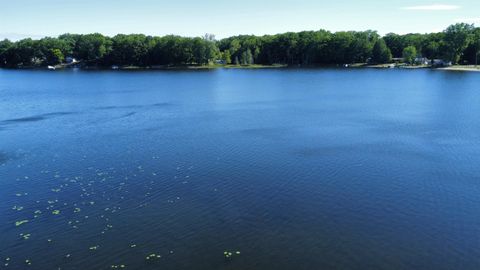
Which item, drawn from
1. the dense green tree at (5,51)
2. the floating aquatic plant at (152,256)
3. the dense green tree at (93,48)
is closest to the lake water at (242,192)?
the floating aquatic plant at (152,256)

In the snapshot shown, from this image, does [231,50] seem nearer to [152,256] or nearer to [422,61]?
[422,61]

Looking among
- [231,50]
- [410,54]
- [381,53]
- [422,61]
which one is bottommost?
[422,61]

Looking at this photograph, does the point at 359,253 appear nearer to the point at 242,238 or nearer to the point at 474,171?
the point at 242,238

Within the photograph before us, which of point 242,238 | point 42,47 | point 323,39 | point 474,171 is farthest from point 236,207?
point 42,47

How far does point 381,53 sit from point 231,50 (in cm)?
6410

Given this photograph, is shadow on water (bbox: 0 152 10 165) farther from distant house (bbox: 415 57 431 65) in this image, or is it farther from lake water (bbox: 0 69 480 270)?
distant house (bbox: 415 57 431 65)

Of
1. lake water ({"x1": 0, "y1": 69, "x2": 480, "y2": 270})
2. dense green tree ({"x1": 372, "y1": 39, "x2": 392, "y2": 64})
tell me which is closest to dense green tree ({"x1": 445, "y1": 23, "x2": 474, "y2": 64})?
dense green tree ({"x1": 372, "y1": 39, "x2": 392, "y2": 64})

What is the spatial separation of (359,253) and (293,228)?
3387mm

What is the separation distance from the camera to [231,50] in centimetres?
17912

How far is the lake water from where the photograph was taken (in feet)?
55.3

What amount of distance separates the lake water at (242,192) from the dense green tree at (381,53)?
121 meters

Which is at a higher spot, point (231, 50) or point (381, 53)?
point (231, 50)

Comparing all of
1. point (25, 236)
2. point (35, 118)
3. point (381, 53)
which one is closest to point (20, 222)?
point (25, 236)

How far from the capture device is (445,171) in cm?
2744
